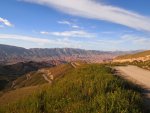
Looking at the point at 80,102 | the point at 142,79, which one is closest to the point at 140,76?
the point at 142,79

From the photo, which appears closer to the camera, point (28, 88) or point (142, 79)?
point (142, 79)

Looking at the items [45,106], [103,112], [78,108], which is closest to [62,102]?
[45,106]

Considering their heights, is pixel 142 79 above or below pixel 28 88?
above

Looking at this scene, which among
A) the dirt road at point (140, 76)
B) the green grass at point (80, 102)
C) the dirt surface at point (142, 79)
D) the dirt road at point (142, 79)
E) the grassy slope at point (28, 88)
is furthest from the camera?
the grassy slope at point (28, 88)

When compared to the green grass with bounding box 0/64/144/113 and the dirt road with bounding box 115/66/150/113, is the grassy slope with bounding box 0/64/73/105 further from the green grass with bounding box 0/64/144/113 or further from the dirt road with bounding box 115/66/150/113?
the dirt road with bounding box 115/66/150/113

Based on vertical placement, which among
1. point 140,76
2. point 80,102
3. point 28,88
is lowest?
point 28,88

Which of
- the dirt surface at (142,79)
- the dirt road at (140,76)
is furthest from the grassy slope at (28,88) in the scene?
the dirt road at (140,76)

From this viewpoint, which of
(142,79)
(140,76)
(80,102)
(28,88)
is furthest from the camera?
(28,88)

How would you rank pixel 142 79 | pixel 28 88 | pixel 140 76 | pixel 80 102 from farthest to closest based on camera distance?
pixel 28 88
pixel 140 76
pixel 142 79
pixel 80 102

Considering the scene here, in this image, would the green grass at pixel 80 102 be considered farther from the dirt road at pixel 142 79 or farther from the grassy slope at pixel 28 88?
the grassy slope at pixel 28 88

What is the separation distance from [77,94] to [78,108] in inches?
102

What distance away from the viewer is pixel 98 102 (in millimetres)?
10117

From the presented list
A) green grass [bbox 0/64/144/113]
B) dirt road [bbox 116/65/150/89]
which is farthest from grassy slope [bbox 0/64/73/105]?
dirt road [bbox 116/65/150/89]

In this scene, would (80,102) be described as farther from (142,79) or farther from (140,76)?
(140,76)
